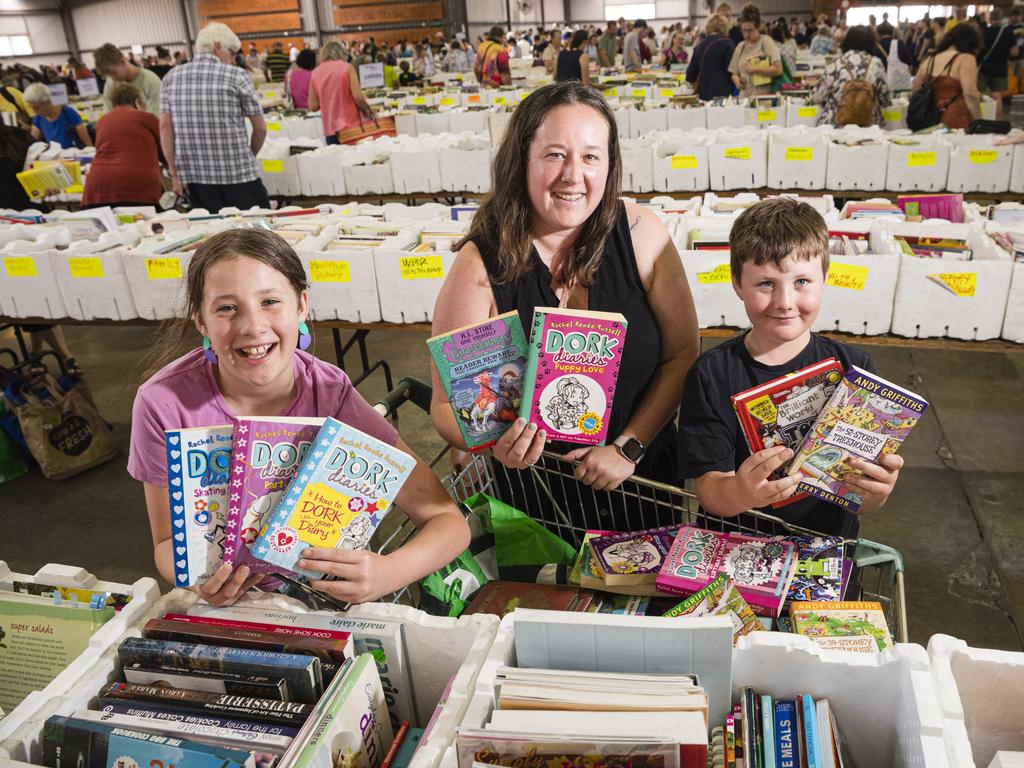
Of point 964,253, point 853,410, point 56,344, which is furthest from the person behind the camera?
point 56,344

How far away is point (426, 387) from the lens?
7.36ft

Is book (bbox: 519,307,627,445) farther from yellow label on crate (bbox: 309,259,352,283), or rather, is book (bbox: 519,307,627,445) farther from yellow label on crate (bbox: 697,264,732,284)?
yellow label on crate (bbox: 309,259,352,283)

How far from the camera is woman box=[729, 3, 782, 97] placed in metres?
7.33

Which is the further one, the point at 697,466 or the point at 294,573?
the point at 697,466

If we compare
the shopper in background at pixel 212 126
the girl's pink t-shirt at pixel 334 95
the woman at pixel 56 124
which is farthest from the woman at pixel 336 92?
the woman at pixel 56 124

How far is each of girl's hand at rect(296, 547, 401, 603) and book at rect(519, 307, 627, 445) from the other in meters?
0.44

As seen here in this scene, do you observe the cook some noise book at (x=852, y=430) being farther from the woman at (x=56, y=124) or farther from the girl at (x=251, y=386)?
the woman at (x=56, y=124)

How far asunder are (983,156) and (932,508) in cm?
216

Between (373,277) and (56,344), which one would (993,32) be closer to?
(373,277)

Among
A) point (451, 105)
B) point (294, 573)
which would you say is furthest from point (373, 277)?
point (451, 105)

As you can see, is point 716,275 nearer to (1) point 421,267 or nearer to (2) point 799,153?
(1) point 421,267

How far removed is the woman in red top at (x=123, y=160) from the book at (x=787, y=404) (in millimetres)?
4976

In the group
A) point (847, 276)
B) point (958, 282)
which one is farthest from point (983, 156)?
point (847, 276)

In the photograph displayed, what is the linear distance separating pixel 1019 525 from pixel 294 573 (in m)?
3.26
